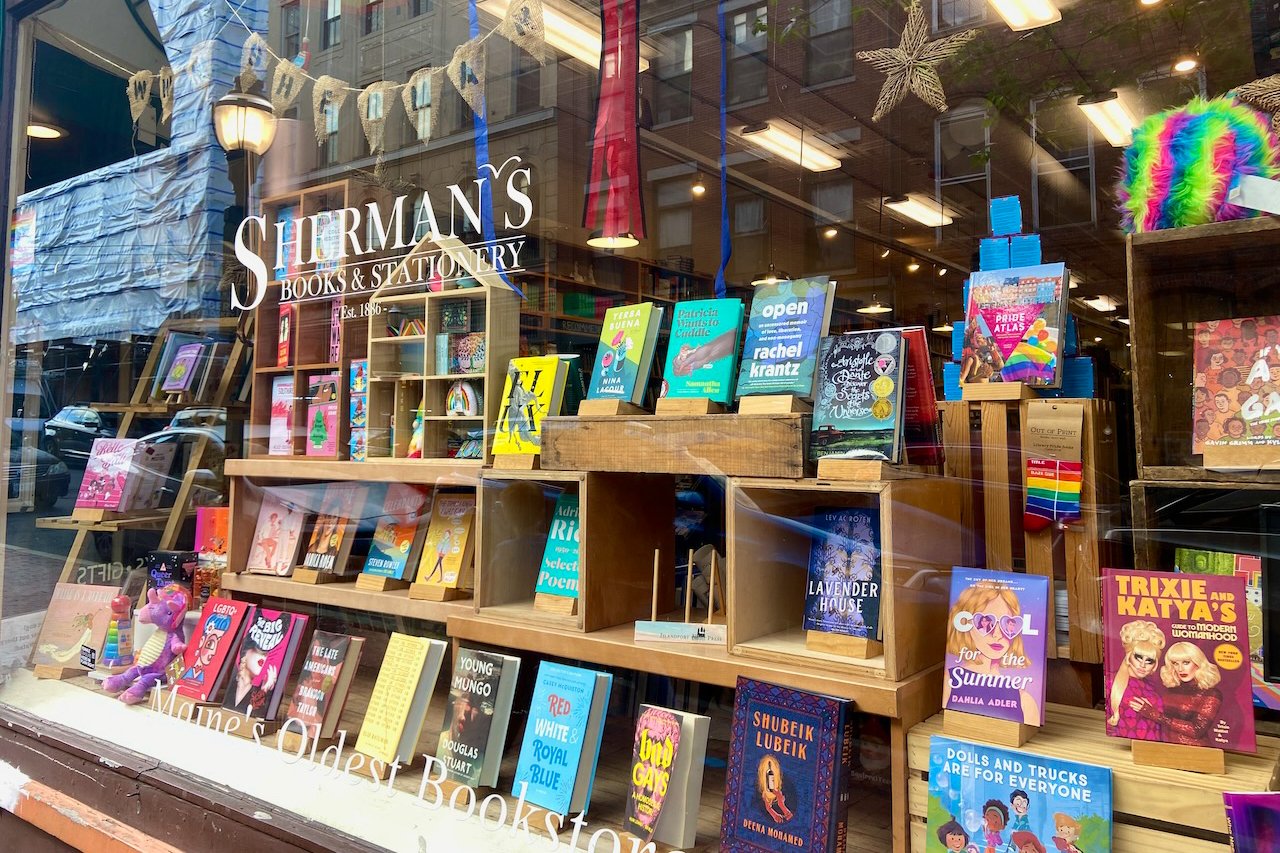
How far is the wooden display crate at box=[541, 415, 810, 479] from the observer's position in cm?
175

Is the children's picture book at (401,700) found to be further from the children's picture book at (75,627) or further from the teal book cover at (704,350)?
the children's picture book at (75,627)

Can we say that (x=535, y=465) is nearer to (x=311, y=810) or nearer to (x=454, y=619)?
(x=454, y=619)

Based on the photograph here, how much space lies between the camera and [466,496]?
2.60 m

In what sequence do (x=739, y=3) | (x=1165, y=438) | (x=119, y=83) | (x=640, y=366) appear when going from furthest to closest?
(x=119, y=83), (x=739, y=3), (x=640, y=366), (x=1165, y=438)

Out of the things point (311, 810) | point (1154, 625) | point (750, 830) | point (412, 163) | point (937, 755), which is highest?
point (412, 163)

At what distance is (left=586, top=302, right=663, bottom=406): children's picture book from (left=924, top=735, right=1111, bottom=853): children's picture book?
975 mm

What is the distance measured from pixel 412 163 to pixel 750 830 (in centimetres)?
220

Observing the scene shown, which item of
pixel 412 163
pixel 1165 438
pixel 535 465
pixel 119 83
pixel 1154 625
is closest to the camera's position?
pixel 1154 625

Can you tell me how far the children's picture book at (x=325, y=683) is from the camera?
2.34 meters

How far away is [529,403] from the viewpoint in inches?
91.0

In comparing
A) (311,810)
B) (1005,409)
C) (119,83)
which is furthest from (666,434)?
(119,83)

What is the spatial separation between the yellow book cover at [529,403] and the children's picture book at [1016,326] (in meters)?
0.99

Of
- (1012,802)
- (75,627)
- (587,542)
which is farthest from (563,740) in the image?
(75,627)

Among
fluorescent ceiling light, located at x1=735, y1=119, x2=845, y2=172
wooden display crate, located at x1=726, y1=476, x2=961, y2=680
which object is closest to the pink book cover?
fluorescent ceiling light, located at x1=735, y1=119, x2=845, y2=172
